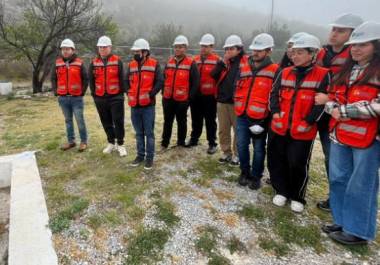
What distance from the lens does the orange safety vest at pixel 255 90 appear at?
386 centimetres

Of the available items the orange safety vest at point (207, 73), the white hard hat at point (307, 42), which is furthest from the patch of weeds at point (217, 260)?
the orange safety vest at point (207, 73)

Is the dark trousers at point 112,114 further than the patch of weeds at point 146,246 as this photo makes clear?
Yes

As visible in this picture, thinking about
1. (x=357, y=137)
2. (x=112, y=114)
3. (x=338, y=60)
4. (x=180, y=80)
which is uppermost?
(x=338, y=60)

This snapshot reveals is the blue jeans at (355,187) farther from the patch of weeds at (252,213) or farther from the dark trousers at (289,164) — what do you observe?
the patch of weeds at (252,213)

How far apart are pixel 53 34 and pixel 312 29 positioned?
174ft

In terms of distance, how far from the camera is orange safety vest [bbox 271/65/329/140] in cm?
330

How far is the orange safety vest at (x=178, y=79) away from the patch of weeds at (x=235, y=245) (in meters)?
2.69

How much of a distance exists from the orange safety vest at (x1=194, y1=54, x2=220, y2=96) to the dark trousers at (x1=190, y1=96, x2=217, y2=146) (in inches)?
6.2

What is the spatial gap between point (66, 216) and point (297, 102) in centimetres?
300

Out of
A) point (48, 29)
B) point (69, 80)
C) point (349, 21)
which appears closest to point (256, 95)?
point (349, 21)

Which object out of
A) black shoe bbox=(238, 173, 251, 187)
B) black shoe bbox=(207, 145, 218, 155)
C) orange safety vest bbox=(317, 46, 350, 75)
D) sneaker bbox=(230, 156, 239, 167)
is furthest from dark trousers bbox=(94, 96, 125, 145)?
orange safety vest bbox=(317, 46, 350, 75)

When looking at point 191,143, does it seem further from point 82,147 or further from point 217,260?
point 217,260

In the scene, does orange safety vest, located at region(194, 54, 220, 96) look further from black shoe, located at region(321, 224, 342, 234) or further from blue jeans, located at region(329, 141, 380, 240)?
black shoe, located at region(321, 224, 342, 234)

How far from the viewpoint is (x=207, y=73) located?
525 centimetres
